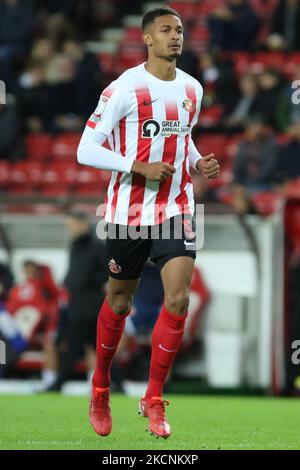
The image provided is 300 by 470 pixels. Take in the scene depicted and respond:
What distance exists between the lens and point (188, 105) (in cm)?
714

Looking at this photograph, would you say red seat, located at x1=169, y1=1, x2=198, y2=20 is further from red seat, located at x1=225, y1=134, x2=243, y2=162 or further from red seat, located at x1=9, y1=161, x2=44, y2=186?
red seat, located at x1=9, y1=161, x2=44, y2=186

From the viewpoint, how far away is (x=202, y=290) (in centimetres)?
1386

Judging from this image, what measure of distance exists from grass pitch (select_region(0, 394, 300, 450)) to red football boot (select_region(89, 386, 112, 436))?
0.06 m

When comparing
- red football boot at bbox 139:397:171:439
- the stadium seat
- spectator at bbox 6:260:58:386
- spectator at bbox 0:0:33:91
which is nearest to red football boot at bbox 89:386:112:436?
red football boot at bbox 139:397:171:439

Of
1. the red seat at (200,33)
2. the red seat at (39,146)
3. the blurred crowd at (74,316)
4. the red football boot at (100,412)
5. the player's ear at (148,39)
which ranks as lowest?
the blurred crowd at (74,316)

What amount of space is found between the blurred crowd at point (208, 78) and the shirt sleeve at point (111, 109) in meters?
7.32

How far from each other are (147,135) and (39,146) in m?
10.8

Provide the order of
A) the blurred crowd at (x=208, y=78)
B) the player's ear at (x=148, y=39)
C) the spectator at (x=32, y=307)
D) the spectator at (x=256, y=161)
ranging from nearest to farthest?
the player's ear at (x=148, y=39) → the spectator at (x=32, y=307) → the spectator at (x=256, y=161) → the blurred crowd at (x=208, y=78)

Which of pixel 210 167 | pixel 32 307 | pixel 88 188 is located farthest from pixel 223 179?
pixel 210 167

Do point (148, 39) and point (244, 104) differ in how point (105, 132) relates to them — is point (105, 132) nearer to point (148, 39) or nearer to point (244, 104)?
point (148, 39)

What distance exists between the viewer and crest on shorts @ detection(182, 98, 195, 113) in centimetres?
712

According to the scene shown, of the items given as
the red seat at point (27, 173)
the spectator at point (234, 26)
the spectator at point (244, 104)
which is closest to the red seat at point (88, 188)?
the red seat at point (27, 173)

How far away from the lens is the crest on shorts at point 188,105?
23.4 feet

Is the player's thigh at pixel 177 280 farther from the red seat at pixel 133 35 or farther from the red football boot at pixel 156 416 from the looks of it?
the red seat at pixel 133 35
